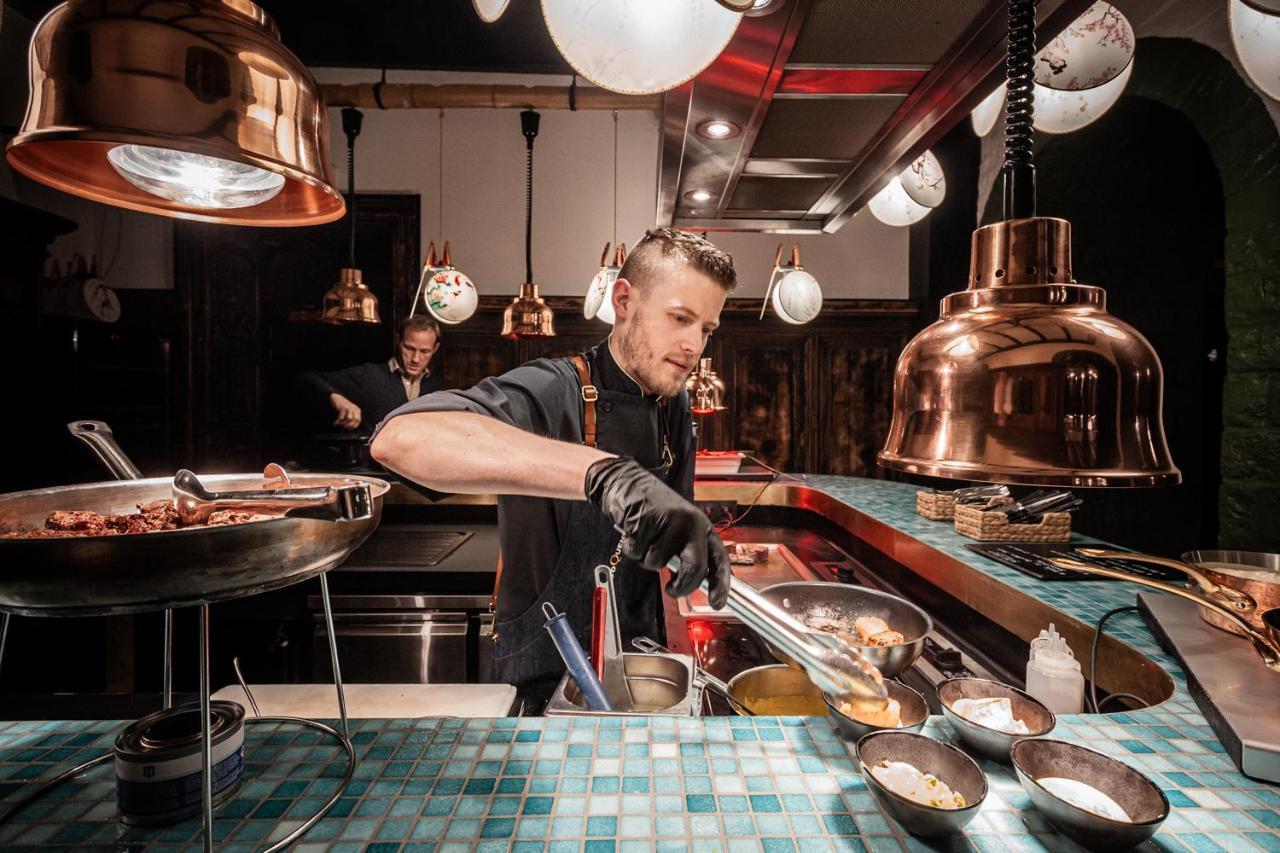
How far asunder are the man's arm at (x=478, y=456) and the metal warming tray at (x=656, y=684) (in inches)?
15.3

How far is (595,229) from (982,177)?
3541 millimetres

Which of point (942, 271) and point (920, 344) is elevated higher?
point (942, 271)

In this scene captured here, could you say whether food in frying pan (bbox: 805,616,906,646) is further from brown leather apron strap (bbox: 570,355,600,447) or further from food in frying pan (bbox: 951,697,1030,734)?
brown leather apron strap (bbox: 570,355,600,447)

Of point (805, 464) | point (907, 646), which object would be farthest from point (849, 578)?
point (805, 464)

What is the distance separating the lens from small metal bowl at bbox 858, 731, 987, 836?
745 mm

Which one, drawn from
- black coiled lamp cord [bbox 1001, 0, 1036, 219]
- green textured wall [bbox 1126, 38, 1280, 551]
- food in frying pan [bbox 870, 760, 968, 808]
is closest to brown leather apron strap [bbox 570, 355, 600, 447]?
food in frying pan [bbox 870, 760, 968, 808]

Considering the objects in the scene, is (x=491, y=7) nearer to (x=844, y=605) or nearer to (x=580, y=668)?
(x=580, y=668)

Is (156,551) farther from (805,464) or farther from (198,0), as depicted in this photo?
(805,464)

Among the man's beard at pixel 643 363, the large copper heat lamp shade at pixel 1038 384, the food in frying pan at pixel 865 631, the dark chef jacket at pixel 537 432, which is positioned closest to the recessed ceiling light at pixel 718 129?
the man's beard at pixel 643 363

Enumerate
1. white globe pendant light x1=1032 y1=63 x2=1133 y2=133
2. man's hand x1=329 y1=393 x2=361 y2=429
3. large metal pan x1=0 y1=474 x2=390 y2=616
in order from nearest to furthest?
large metal pan x1=0 y1=474 x2=390 y2=616, white globe pendant light x1=1032 y1=63 x2=1133 y2=133, man's hand x1=329 y1=393 x2=361 y2=429

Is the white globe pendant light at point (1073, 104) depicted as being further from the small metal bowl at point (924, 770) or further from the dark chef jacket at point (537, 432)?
the small metal bowl at point (924, 770)

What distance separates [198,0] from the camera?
0.68 meters

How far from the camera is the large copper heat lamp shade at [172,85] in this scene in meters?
0.63

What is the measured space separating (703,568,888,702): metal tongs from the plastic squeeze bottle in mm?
455
